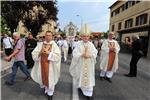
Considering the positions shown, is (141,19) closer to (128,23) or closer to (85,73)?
(128,23)

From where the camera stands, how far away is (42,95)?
9062 millimetres

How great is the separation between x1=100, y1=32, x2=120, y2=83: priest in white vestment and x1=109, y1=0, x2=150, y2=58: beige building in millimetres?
20198

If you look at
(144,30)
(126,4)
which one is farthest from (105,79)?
(126,4)

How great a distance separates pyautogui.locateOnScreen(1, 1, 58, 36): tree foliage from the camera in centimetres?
3334

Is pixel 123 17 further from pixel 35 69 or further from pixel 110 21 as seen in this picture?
pixel 35 69

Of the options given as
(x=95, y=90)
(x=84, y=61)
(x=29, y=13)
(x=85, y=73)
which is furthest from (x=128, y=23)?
(x=85, y=73)

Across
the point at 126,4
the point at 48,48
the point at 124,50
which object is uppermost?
the point at 126,4

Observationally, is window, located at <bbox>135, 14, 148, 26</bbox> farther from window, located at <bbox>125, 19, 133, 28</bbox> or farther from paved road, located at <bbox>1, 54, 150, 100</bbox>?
paved road, located at <bbox>1, 54, 150, 100</bbox>

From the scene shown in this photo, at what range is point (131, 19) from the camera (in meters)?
48.6

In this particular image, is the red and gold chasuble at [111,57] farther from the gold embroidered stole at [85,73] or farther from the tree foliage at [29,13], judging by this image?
the tree foliage at [29,13]

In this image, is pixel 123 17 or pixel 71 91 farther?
pixel 123 17

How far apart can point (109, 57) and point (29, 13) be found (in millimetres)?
27520

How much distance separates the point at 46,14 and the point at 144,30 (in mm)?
11975

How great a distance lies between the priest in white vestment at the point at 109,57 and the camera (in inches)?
482
